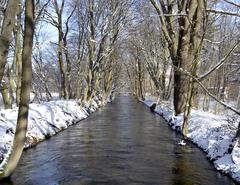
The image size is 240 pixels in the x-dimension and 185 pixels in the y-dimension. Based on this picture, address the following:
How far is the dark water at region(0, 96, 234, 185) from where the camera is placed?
9.54m

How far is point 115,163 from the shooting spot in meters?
11.3

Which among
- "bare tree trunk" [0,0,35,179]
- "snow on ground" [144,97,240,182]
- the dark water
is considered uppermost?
"bare tree trunk" [0,0,35,179]

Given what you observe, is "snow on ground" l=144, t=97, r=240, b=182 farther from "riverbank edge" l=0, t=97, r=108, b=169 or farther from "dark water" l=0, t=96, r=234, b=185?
"riverbank edge" l=0, t=97, r=108, b=169

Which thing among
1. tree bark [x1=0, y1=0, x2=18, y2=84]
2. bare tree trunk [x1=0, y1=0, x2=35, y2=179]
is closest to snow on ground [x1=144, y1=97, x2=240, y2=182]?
bare tree trunk [x1=0, y1=0, x2=35, y2=179]

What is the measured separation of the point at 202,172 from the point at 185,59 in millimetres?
11422

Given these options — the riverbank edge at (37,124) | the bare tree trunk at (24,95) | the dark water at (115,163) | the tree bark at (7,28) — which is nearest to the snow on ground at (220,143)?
the dark water at (115,163)

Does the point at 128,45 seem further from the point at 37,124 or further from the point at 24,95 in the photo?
the point at 24,95

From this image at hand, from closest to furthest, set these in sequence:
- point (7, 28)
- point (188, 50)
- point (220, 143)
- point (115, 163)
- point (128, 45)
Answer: point (7, 28) → point (115, 163) → point (220, 143) → point (188, 50) → point (128, 45)

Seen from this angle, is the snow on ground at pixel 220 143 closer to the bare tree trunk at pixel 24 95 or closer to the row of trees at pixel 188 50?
the row of trees at pixel 188 50

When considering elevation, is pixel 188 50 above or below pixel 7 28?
above

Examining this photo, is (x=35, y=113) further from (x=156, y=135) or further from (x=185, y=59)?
(x=185, y=59)

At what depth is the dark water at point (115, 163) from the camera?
31.3ft

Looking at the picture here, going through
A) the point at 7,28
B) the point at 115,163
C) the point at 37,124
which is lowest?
the point at 115,163

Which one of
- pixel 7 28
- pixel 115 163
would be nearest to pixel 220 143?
pixel 115 163
